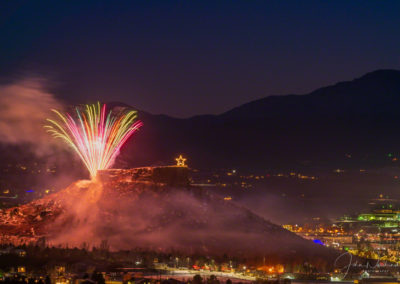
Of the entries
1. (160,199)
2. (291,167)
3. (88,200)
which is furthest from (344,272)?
(291,167)

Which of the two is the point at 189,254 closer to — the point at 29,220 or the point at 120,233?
the point at 120,233

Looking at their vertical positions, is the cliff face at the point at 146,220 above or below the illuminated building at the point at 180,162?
below

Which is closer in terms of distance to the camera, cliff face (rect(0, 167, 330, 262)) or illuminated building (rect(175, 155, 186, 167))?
cliff face (rect(0, 167, 330, 262))

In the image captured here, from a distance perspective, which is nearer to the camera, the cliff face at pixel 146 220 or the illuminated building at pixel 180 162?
the cliff face at pixel 146 220

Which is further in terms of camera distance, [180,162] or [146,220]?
[180,162]

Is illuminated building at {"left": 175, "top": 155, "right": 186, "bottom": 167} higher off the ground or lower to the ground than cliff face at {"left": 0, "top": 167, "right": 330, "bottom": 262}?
higher

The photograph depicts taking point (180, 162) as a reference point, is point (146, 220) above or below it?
below

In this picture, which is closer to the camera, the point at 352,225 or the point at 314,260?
the point at 314,260

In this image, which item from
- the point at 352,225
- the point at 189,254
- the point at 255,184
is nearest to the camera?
the point at 189,254
